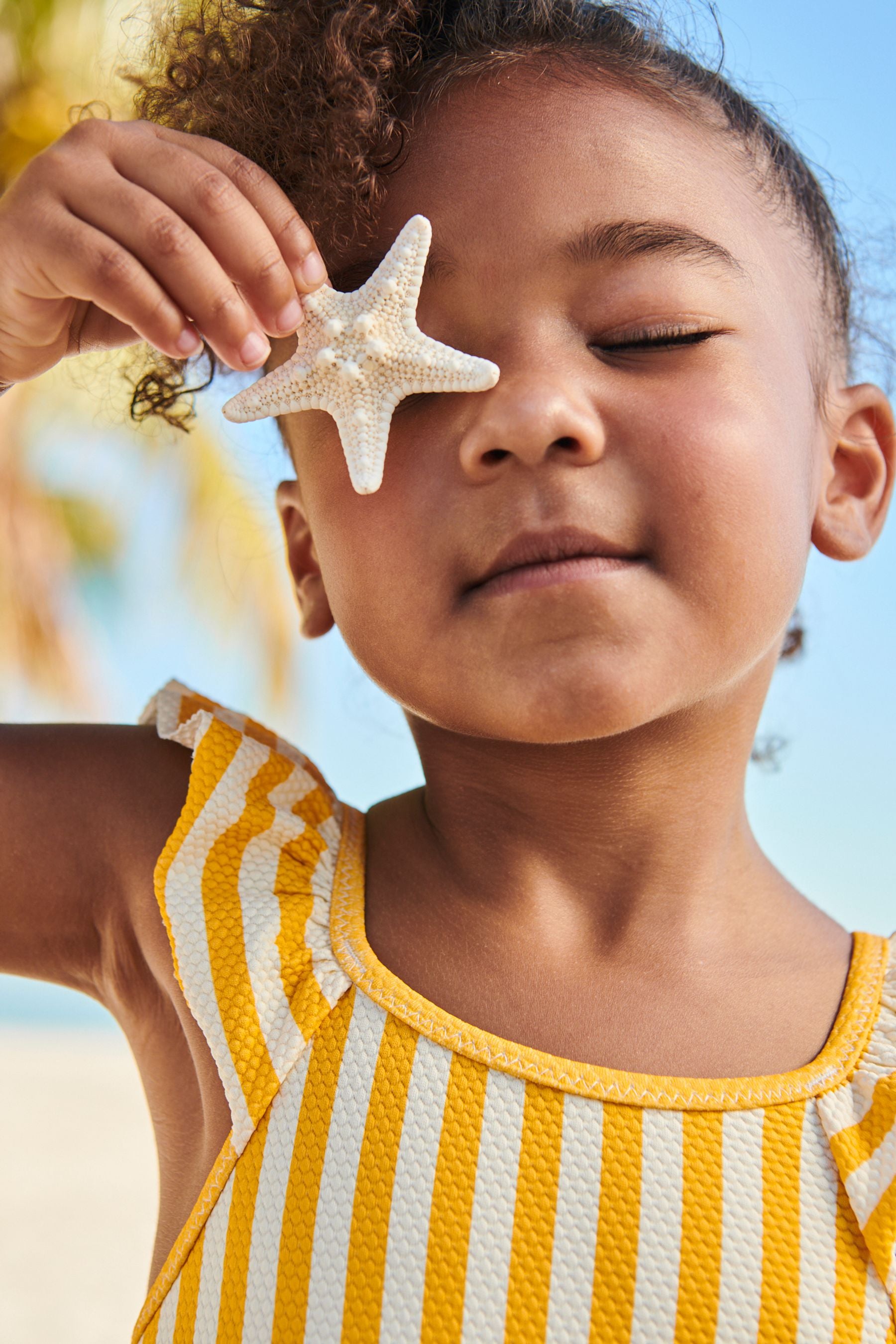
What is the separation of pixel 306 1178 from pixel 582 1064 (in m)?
0.29

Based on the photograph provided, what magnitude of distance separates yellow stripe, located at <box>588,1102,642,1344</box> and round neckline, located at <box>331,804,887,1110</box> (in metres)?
0.03

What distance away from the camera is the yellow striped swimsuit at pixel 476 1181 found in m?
0.99

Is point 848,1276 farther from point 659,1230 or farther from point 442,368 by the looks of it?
point 442,368

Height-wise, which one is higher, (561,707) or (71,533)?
(71,533)

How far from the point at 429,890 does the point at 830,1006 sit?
47 centimetres

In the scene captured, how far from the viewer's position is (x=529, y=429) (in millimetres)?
1040

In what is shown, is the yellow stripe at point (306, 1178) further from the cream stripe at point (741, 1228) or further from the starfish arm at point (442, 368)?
the starfish arm at point (442, 368)

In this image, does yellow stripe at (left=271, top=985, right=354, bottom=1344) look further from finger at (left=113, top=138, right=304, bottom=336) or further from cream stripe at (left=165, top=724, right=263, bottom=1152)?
finger at (left=113, top=138, right=304, bottom=336)

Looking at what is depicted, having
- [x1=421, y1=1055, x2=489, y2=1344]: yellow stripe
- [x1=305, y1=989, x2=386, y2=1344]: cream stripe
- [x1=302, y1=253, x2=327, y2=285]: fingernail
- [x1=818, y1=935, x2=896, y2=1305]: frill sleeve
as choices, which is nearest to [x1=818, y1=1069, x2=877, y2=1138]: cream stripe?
[x1=818, y1=935, x2=896, y2=1305]: frill sleeve

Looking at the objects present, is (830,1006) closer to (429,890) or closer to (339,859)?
(429,890)

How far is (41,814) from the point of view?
1273 millimetres

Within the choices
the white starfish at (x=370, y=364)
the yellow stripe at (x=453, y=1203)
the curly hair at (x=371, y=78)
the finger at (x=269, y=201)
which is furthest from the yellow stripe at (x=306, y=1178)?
the curly hair at (x=371, y=78)

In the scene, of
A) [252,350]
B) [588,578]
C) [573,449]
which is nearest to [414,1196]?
[588,578]

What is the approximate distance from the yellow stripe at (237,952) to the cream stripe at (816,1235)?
1.70ft
